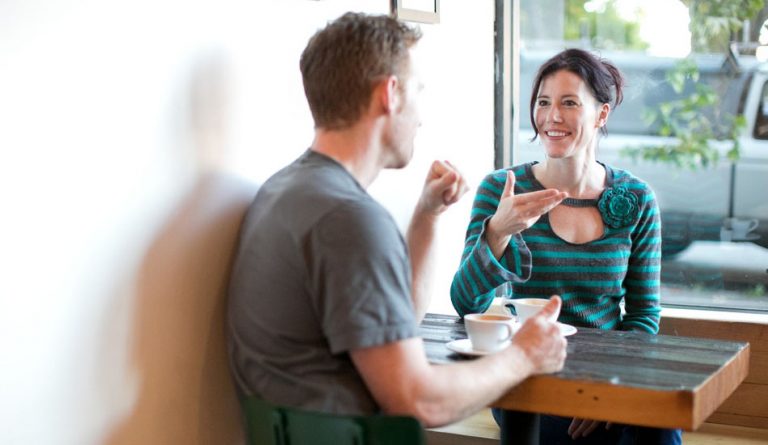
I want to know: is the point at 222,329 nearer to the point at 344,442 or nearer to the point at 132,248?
the point at 132,248

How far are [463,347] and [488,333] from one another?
2.9 inches

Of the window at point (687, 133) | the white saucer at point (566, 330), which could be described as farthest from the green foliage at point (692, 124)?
the white saucer at point (566, 330)

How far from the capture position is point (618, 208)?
7.79 feet

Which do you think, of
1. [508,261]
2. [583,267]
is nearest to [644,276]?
[583,267]

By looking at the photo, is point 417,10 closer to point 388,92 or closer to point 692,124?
point 388,92

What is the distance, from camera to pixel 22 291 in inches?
50.0

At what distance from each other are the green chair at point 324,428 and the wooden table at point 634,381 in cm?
41

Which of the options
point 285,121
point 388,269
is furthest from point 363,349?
point 285,121

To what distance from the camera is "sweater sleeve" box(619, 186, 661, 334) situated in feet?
7.83

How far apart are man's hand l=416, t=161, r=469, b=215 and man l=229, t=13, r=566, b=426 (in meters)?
0.18

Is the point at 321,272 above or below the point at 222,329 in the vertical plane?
above

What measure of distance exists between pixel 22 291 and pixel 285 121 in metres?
0.76

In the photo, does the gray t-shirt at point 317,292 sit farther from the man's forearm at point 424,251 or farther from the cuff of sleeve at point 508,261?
the cuff of sleeve at point 508,261

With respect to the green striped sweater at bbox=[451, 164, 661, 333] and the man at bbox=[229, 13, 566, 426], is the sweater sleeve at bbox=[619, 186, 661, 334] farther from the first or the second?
the man at bbox=[229, 13, 566, 426]
